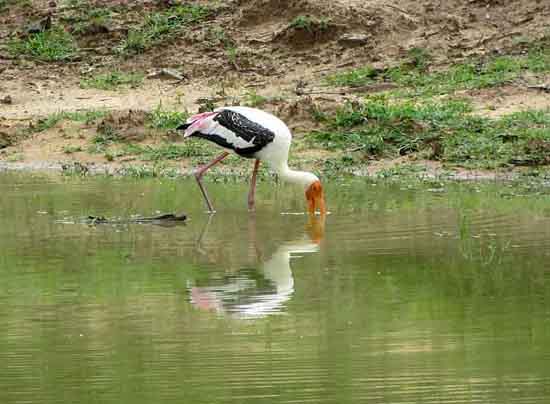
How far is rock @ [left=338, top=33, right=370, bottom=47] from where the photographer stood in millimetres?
17375

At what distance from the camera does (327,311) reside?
7504 millimetres

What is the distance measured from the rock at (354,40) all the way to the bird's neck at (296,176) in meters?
5.49

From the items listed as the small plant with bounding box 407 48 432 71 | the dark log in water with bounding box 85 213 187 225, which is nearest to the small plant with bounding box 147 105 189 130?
the small plant with bounding box 407 48 432 71

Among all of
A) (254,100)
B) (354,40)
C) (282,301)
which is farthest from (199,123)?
(354,40)

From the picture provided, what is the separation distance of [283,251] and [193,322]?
241 centimetres

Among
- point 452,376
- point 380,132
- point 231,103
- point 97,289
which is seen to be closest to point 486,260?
point 97,289

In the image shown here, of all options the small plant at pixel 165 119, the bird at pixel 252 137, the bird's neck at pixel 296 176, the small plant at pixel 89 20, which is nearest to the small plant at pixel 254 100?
the small plant at pixel 165 119

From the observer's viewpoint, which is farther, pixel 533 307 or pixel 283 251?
pixel 283 251

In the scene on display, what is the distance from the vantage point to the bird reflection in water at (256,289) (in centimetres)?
773

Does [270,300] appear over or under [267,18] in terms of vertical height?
under

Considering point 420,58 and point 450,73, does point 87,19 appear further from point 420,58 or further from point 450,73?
point 450,73

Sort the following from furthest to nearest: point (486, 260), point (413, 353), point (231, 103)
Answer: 1. point (231, 103)
2. point (486, 260)
3. point (413, 353)

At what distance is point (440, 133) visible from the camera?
14.3m

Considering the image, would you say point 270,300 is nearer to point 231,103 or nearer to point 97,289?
point 97,289
